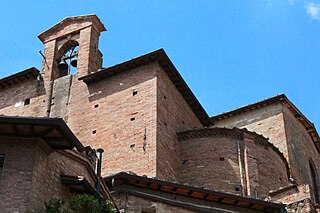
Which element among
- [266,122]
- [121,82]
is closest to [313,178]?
[266,122]

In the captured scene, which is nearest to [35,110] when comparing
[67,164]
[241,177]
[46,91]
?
[46,91]

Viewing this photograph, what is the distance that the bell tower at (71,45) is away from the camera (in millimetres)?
26562

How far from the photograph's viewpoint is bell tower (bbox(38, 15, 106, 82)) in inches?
1046

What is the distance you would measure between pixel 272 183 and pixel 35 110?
10.1 metres

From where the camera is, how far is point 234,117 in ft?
99.5

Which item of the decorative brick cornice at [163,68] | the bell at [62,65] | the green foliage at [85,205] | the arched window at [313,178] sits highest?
the bell at [62,65]

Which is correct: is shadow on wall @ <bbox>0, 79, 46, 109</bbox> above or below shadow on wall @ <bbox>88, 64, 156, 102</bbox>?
above

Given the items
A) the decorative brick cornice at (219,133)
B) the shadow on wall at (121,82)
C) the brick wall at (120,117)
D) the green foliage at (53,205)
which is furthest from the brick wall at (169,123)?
the green foliage at (53,205)

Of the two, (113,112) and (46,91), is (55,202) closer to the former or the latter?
(113,112)

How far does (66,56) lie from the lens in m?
27.5

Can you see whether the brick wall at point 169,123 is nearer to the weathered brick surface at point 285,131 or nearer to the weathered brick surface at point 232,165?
the weathered brick surface at point 232,165

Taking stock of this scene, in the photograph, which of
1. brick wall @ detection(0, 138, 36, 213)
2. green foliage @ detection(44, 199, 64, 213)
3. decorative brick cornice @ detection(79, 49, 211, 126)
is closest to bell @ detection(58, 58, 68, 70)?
decorative brick cornice @ detection(79, 49, 211, 126)

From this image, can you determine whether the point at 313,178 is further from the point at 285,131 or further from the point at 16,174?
the point at 16,174

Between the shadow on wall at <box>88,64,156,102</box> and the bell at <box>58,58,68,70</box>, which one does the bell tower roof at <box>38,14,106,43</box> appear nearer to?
the bell at <box>58,58,68,70</box>
